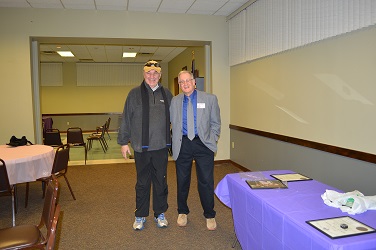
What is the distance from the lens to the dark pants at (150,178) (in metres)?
2.99

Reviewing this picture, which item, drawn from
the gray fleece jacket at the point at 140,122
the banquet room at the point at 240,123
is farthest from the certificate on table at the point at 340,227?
the gray fleece jacket at the point at 140,122

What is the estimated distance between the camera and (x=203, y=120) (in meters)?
2.92

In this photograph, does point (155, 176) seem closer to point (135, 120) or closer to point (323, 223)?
point (135, 120)

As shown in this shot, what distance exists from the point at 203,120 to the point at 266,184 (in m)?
0.94

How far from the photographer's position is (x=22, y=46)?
17.6ft

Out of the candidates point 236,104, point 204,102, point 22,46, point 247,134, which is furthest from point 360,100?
point 22,46

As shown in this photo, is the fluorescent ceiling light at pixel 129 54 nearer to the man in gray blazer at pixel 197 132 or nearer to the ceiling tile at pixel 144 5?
the ceiling tile at pixel 144 5

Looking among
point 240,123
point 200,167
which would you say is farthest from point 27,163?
point 240,123

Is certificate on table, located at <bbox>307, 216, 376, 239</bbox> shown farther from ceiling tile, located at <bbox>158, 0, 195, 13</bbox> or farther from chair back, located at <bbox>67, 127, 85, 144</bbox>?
chair back, located at <bbox>67, 127, 85, 144</bbox>

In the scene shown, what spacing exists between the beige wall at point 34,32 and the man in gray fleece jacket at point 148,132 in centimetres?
308

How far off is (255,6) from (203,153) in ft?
10.3

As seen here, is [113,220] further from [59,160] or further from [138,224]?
[59,160]

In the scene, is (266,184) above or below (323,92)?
below

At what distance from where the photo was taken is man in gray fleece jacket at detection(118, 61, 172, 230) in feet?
9.57
